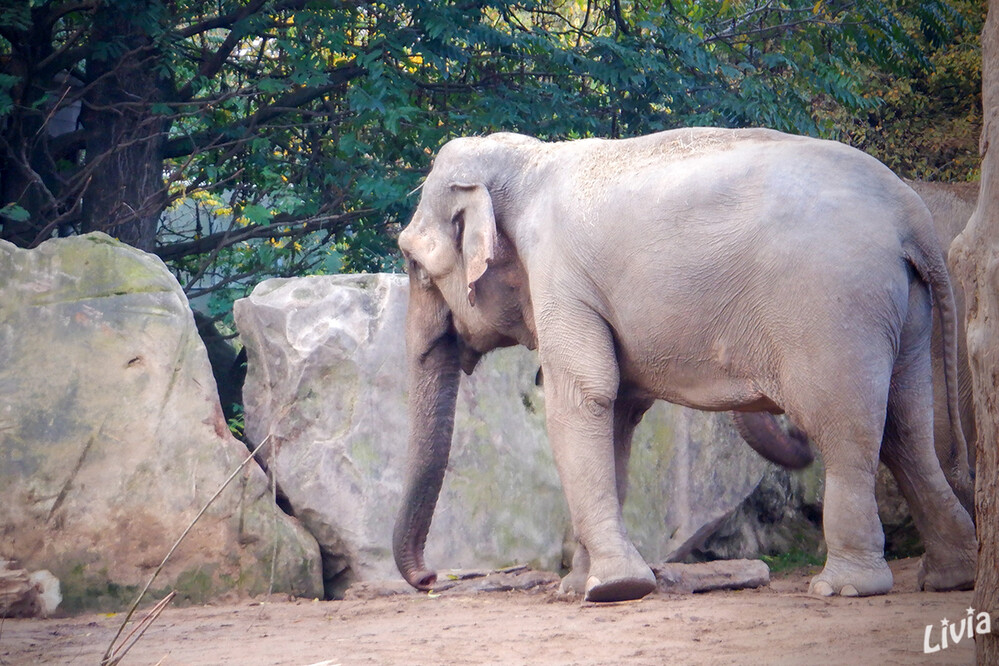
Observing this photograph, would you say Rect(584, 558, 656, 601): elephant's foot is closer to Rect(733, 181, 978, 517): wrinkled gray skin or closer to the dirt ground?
the dirt ground

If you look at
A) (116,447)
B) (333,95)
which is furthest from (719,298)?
(333,95)

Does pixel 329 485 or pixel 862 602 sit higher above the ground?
pixel 329 485

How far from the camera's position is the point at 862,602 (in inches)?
164

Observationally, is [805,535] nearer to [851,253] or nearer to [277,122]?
[851,253]

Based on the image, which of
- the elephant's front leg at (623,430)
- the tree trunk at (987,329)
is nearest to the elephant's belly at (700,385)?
the elephant's front leg at (623,430)

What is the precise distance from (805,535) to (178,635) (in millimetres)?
4313

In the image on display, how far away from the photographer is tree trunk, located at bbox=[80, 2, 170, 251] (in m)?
7.53

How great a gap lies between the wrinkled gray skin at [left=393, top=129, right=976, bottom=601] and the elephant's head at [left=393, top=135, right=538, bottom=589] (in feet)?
0.05

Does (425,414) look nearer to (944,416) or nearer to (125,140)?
(944,416)

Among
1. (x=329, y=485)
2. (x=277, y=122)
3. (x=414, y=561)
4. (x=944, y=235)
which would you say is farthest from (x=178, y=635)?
(x=277, y=122)

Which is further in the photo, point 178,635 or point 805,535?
point 805,535

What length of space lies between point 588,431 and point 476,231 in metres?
1.05

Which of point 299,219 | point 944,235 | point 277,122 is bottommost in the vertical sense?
point 944,235

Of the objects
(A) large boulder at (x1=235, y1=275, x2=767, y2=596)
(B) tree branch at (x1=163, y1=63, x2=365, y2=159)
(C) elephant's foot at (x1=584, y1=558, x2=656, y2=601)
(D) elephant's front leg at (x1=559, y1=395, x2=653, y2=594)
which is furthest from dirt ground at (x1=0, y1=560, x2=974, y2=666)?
(B) tree branch at (x1=163, y1=63, x2=365, y2=159)
